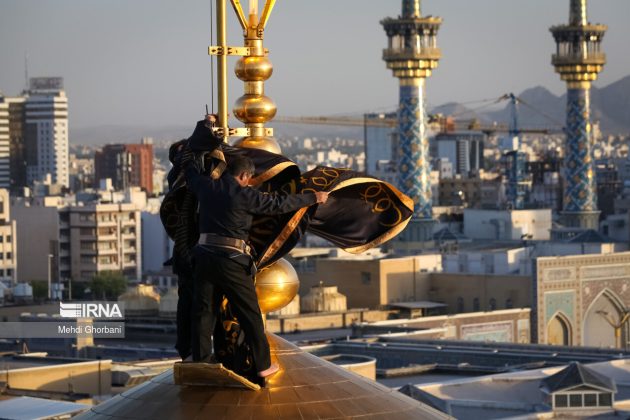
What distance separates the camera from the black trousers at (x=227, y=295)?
7.96 m

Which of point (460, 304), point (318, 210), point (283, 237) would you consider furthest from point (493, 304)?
point (283, 237)

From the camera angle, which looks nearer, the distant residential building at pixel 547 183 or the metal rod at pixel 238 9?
the metal rod at pixel 238 9

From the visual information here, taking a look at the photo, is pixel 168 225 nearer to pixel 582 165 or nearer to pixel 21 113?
pixel 582 165

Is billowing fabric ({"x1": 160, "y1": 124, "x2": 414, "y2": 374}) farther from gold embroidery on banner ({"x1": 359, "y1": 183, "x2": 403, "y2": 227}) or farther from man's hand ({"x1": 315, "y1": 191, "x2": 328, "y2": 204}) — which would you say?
man's hand ({"x1": 315, "y1": 191, "x2": 328, "y2": 204})

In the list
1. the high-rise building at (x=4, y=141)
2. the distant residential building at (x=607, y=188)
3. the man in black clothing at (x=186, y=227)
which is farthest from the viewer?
the high-rise building at (x=4, y=141)

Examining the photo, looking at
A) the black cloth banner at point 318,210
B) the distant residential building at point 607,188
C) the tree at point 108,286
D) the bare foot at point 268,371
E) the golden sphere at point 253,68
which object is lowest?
the tree at point 108,286

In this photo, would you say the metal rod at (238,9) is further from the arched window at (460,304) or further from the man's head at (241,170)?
the arched window at (460,304)

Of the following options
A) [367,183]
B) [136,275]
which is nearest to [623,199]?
[136,275]

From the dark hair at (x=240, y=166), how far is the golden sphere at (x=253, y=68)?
0.50m

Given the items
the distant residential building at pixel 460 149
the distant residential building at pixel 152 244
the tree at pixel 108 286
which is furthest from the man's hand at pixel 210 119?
the distant residential building at pixel 460 149

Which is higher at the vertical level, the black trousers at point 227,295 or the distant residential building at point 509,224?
the distant residential building at point 509,224

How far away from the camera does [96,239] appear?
300 feet

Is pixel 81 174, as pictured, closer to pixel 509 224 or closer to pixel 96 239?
Result: pixel 96 239

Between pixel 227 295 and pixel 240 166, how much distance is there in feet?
1.47
